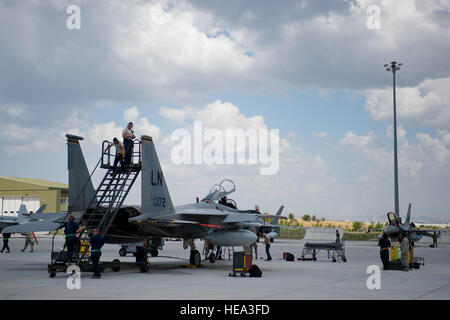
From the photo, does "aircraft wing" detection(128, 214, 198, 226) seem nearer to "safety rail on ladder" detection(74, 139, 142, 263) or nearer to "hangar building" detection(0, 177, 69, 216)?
"safety rail on ladder" detection(74, 139, 142, 263)

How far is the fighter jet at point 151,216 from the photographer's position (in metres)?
15.2

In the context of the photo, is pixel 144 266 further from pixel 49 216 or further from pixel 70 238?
pixel 49 216

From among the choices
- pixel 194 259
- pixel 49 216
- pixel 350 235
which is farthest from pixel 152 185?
pixel 350 235

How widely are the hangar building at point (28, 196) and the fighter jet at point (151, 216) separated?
57509 millimetres

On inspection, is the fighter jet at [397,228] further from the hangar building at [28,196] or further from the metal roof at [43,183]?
the metal roof at [43,183]

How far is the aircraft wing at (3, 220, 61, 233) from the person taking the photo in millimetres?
15002

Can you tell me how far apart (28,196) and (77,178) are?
2430 inches

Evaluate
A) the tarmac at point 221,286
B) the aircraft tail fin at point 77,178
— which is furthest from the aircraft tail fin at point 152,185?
the aircraft tail fin at point 77,178

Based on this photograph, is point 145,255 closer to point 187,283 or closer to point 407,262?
point 187,283

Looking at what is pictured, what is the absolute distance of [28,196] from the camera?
7262 centimetres
